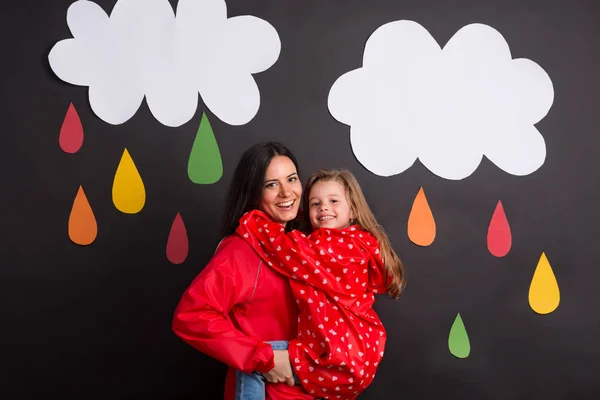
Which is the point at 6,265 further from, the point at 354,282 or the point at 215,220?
the point at 354,282

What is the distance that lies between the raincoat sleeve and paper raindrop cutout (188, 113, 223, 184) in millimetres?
866

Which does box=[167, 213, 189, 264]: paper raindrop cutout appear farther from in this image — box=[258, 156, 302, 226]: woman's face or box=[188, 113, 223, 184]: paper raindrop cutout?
box=[258, 156, 302, 226]: woman's face

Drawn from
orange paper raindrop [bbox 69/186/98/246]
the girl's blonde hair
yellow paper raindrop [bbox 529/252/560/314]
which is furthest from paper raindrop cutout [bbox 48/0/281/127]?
yellow paper raindrop [bbox 529/252/560/314]

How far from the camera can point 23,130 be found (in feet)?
8.02

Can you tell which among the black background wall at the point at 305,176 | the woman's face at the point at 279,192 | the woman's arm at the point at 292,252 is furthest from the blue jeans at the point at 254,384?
the black background wall at the point at 305,176

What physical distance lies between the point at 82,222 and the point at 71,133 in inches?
13.9

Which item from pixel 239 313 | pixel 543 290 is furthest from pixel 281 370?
pixel 543 290

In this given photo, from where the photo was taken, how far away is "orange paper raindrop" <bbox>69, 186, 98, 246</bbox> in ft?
8.01

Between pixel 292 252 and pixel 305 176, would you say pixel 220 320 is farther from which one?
pixel 305 176

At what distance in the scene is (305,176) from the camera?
2504 mm

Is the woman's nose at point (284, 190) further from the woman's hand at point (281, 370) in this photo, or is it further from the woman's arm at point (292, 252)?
the woman's hand at point (281, 370)

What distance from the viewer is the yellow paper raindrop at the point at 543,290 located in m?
2.57

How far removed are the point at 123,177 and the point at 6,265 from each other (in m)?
0.57

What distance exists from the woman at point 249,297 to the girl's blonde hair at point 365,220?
0.14 metres
